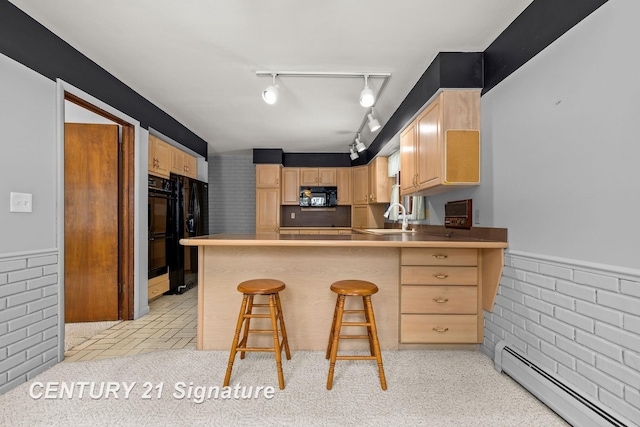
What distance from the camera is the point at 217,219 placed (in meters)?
6.30

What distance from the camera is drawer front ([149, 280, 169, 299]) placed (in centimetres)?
367

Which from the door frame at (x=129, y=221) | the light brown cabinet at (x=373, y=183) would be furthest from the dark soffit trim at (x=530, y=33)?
the door frame at (x=129, y=221)

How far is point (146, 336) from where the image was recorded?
275 centimetres

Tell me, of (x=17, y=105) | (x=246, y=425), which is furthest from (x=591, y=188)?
(x=17, y=105)

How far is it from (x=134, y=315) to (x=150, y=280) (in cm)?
52

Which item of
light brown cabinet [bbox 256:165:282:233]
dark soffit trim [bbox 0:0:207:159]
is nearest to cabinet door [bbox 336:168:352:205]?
light brown cabinet [bbox 256:165:282:233]

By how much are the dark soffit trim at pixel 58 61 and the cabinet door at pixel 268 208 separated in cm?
241

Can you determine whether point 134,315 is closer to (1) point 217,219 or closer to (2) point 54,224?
(2) point 54,224

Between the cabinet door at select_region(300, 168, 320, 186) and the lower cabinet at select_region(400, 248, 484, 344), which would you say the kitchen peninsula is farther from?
the cabinet door at select_region(300, 168, 320, 186)

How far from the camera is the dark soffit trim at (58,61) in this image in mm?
1918

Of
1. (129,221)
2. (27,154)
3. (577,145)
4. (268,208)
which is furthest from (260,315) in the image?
(268,208)

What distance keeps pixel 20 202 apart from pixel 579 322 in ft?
10.5

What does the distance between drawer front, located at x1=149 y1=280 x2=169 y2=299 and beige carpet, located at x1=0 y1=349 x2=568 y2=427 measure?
1.46m

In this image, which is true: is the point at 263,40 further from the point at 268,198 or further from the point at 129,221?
the point at 268,198
